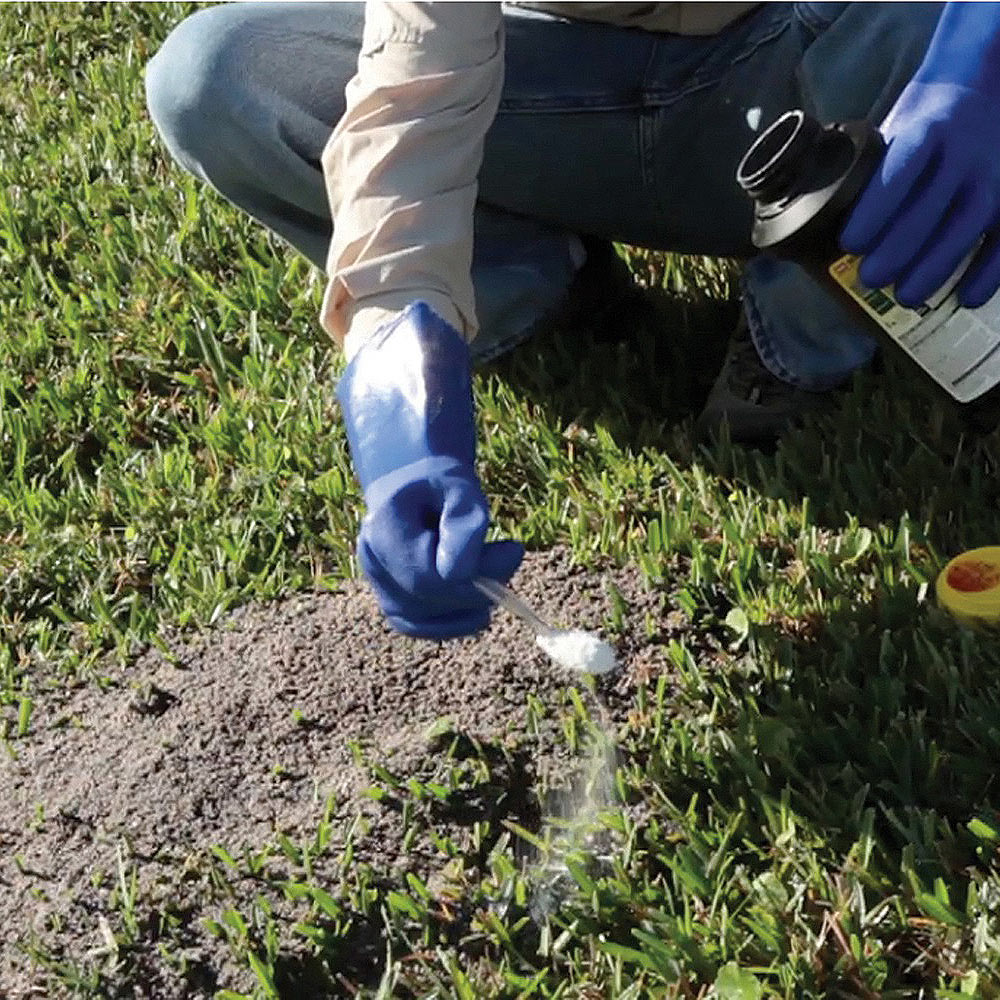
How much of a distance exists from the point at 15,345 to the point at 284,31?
32.5 inches

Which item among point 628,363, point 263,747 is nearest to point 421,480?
point 263,747

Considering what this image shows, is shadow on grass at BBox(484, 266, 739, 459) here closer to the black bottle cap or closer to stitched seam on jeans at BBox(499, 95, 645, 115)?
stitched seam on jeans at BBox(499, 95, 645, 115)

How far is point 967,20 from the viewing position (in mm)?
2096

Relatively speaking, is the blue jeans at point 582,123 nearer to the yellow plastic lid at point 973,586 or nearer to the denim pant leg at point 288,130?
the denim pant leg at point 288,130

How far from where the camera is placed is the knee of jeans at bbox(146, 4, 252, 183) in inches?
109

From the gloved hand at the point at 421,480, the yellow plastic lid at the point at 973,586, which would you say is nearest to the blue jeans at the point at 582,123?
the yellow plastic lid at the point at 973,586

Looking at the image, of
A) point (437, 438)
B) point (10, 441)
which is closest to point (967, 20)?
point (437, 438)

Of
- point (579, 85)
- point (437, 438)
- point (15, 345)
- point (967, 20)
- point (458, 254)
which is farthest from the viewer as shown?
point (15, 345)

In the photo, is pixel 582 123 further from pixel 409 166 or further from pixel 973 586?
pixel 973 586

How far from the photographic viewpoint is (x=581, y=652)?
202 cm

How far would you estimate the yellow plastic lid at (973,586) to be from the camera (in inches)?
84.2

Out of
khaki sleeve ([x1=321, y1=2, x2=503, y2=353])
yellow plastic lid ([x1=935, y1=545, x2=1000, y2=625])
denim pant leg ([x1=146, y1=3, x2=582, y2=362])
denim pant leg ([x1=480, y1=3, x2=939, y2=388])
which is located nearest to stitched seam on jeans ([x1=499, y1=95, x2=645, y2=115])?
denim pant leg ([x1=480, y1=3, x2=939, y2=388])

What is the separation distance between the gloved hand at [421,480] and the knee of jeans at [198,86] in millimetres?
841

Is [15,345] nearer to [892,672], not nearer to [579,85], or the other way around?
[579,85]
